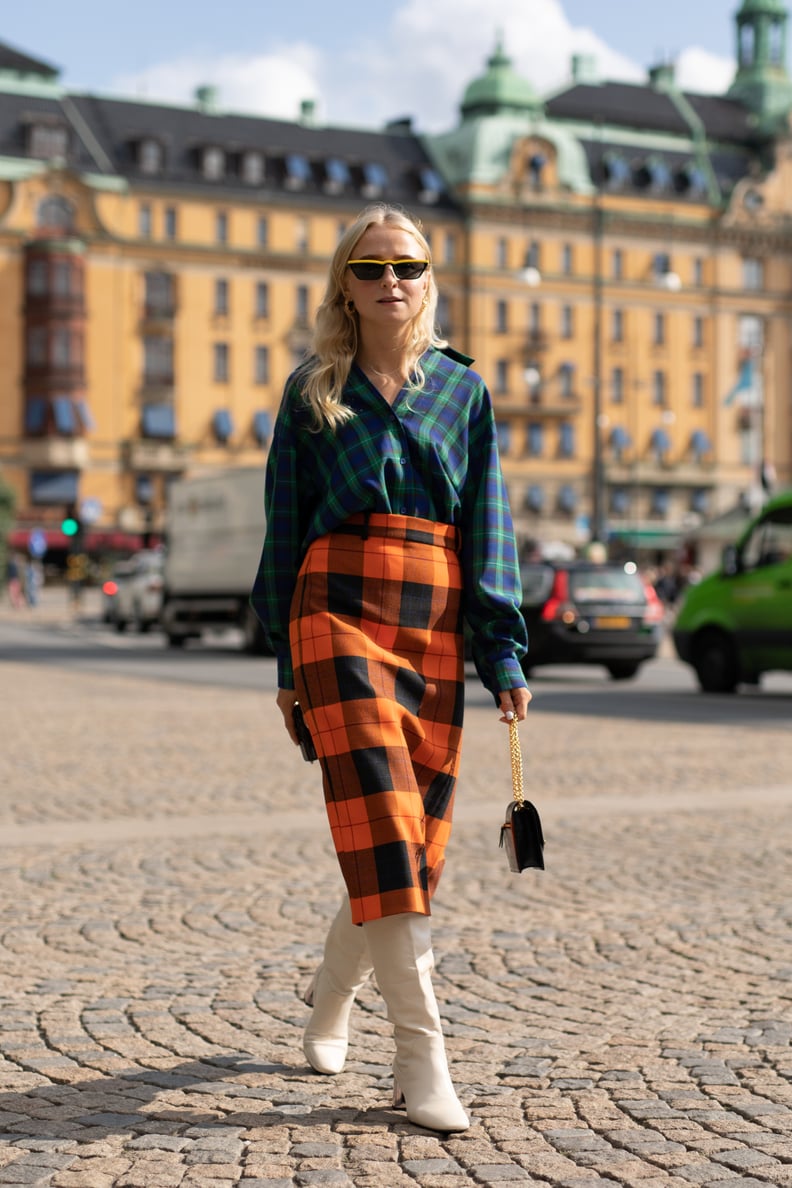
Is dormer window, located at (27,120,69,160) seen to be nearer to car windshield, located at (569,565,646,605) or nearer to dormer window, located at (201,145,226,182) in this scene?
dormer window, located at (201,145,226,182)

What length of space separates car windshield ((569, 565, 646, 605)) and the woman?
62.1ft

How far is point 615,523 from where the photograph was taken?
89188 millimetres

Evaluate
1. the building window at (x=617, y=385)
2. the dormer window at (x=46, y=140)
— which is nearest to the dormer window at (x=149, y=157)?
the dormer window at (x=46, y=140)

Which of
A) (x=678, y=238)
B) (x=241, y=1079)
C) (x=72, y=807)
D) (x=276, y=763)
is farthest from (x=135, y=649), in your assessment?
(x=678, y=238)

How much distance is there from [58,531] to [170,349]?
10.1 meters

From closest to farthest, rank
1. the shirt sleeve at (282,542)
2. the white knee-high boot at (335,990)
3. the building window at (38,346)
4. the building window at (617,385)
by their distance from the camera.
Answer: the shirt sleeve at (282,542), the white knee-high boot at (335,990), the building window at (38,346), the building window at (617,385)

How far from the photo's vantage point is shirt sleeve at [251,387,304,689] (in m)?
4.38

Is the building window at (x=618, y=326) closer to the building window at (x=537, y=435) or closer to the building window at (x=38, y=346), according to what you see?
the building window at (x=537, y=435)

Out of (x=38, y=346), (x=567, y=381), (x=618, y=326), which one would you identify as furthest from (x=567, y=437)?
(x=38, y=346)

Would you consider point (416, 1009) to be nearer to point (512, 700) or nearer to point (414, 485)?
point (512, 700)

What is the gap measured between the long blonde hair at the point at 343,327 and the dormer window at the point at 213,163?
80.7m

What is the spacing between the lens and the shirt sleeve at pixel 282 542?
14.4 ft

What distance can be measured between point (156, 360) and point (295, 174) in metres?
10.7

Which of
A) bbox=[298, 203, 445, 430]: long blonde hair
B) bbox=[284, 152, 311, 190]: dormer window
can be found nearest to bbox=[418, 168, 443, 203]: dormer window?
bbox=[284, 152, 311, 190]: dormer window
